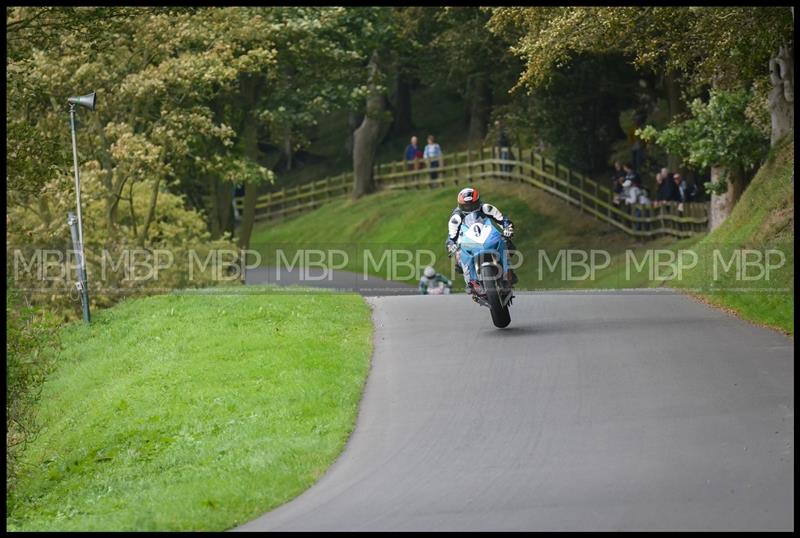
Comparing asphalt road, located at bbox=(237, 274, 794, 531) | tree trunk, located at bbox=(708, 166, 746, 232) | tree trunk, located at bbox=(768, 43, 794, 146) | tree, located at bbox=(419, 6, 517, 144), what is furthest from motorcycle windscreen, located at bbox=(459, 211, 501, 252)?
tree, located at bbox=(419, 6, 517, 144)

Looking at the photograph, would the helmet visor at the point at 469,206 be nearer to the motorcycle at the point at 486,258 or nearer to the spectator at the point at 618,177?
the motorcycle at the point at 486,258

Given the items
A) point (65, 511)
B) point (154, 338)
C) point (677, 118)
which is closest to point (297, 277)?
point (677, 118)

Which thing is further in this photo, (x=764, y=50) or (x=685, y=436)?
(x=764, y=50)

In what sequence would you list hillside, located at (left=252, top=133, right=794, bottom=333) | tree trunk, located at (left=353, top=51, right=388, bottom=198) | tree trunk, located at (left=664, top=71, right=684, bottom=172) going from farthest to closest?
tree trunk, located at (left=353, top=51, right=388, bottom=198) < tree trunk, located at (left=664, top=71, right=684, bottom=172) < hillside, located at (left=252, top=133, right=794, bottom=333)

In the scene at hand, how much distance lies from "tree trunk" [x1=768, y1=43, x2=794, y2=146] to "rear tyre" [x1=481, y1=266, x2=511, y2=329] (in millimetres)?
10443

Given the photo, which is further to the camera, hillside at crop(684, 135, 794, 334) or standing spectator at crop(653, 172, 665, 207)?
standing spectator at crop(653, 172, 665, 207)

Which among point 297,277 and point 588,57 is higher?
point 588,57

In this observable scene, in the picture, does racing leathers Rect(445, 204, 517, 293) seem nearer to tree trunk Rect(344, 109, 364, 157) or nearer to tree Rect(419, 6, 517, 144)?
tree Rect(419, 6, 517, 144)

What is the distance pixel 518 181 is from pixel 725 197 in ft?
52.6

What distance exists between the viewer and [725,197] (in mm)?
36562

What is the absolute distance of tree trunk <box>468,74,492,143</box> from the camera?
57844 millimetres

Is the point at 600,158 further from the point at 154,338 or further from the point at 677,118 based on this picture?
the point at 154,338

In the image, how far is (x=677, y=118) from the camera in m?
37.8

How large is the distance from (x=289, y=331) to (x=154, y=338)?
346cm
